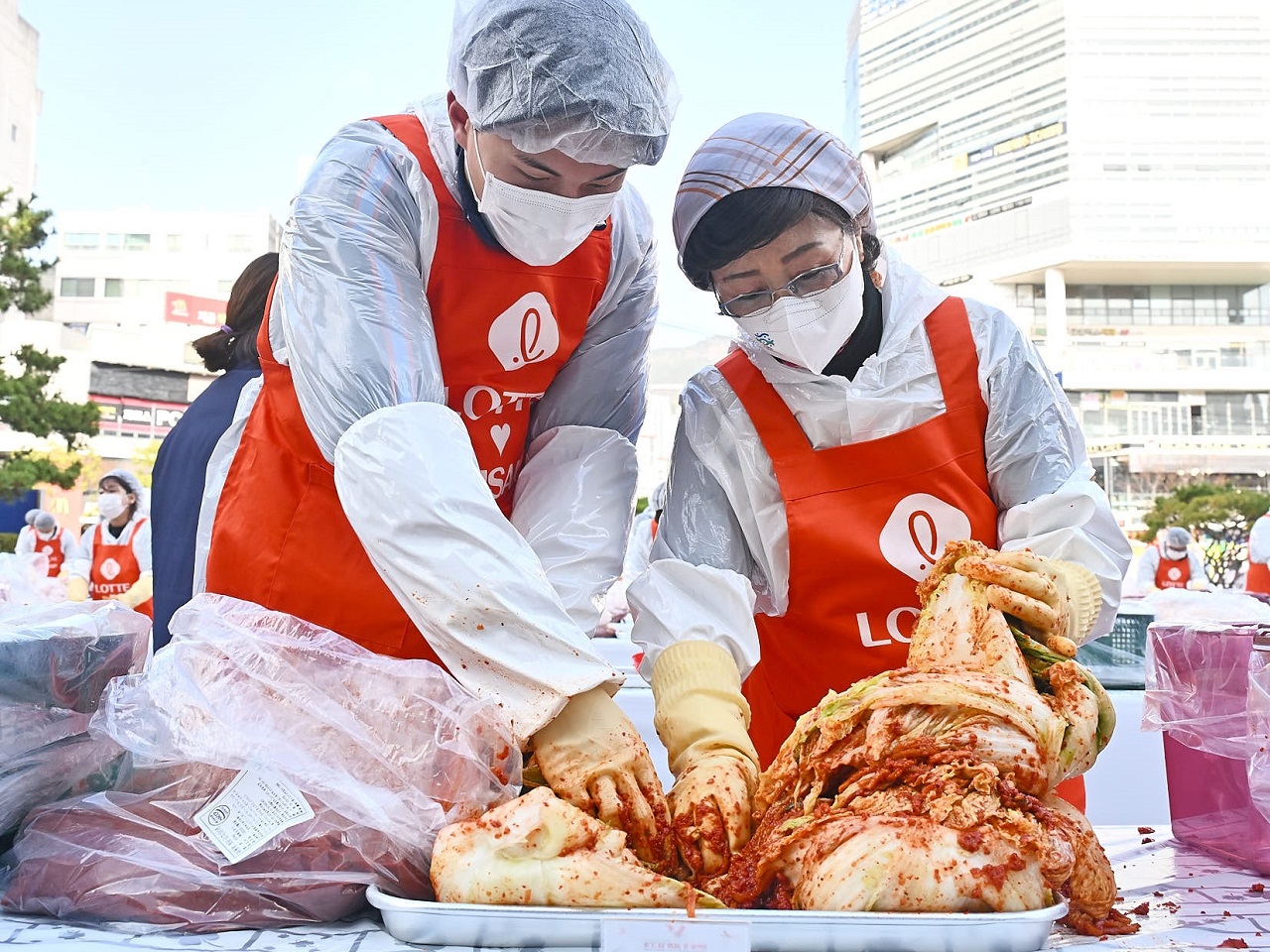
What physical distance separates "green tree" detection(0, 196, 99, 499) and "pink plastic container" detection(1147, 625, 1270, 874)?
1463 cm

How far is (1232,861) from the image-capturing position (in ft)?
4.41

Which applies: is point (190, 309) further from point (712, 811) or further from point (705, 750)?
point (712, 811)

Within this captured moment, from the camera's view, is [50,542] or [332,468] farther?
[50,542]

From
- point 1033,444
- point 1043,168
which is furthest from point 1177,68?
point 1033,444

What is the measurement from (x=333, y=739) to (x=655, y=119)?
91 cm

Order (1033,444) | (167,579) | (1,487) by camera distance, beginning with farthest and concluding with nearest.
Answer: (1,487) < (167,579) < (1033,444)

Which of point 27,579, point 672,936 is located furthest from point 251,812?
point 27,579

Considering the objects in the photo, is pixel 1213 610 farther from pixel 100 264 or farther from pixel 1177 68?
pixel 100 264

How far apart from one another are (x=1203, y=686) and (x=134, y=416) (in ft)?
103

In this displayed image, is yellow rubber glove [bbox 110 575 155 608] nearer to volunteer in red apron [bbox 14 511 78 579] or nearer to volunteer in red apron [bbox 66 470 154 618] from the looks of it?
volunteer in red apron [bbox 66 470 154 618]

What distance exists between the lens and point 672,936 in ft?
2.65

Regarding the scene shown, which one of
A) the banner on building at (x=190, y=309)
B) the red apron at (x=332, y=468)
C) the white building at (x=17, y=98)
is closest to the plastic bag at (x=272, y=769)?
the red apron at (x=332, y=468)

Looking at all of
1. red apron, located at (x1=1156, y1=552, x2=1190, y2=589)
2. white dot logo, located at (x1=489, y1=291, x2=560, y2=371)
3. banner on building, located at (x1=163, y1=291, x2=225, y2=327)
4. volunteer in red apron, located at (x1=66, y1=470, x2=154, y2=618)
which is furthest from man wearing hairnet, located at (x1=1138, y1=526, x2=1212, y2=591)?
banner on building, located at (x1=163, y1=291, x2=225, y2=327)

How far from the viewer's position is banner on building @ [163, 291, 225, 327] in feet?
111
